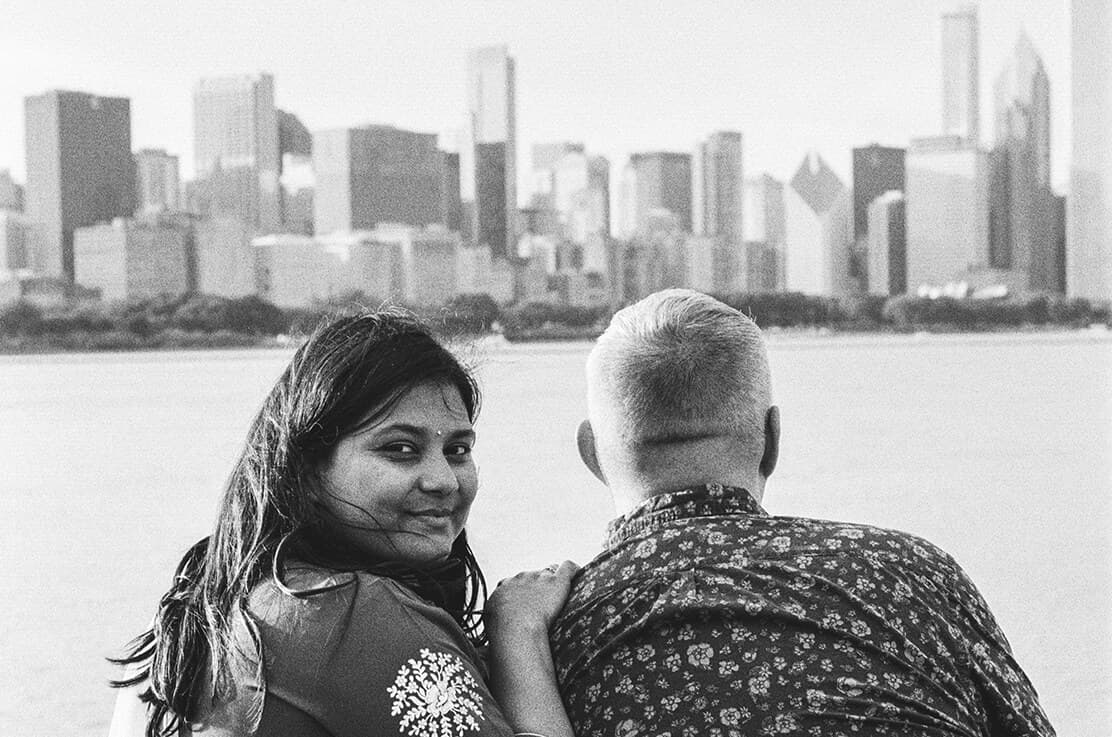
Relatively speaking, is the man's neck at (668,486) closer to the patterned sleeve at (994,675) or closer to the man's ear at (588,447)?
the man's ear at (588,447)

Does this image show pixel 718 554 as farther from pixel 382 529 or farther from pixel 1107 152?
pixel 1107 152

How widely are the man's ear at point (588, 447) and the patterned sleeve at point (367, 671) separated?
16.6 inches

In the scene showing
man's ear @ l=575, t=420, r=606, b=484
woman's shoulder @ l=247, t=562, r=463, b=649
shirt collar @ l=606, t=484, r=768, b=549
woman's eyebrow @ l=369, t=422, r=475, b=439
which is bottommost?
woman's shoulder @ l=247, t=562, r=463, b=649

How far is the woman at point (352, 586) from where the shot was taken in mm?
1110

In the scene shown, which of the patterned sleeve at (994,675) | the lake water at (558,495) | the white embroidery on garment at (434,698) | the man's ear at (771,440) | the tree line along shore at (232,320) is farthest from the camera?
the tree line along shore at (232,320)

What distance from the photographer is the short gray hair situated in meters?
1.42

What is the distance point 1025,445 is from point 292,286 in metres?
37.4

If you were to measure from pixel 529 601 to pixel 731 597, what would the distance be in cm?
18

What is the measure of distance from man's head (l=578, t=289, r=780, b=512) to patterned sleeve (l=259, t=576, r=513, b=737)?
1.18 feet

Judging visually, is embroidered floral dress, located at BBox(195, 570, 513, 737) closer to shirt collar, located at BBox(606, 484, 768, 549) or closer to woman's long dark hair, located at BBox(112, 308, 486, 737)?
woman's long dark hair, located at BBox(112, 308, 486, 737)

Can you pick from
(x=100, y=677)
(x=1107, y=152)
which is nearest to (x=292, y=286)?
(x=1107, y=152)

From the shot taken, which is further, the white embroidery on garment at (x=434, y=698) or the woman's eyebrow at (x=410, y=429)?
the woman's eyebrow at (x=410, y=429)

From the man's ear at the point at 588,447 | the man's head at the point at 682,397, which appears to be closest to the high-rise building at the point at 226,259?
the man's ear at the point at 588,447

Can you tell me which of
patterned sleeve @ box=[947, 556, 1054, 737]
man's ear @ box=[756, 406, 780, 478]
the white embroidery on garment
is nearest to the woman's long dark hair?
the white embroidery on garment
